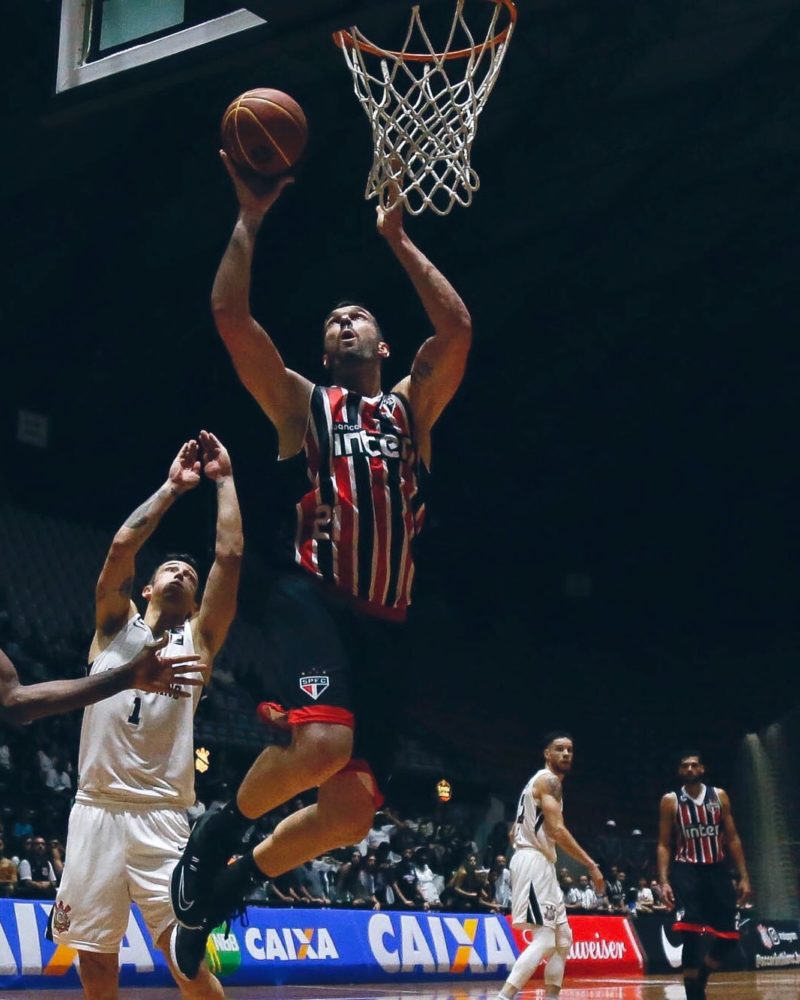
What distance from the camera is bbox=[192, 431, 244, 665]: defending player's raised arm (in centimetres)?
592

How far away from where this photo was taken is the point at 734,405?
913 inches

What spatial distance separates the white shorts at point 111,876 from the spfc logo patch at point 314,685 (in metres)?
1.47

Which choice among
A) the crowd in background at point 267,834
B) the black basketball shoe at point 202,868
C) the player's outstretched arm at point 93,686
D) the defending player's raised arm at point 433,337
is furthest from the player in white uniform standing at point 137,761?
the crowd in background at point 267,834

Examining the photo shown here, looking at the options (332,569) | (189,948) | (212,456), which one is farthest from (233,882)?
(212,456)

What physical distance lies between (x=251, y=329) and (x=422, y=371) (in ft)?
2.18

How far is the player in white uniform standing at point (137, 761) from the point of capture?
5535 millimetres

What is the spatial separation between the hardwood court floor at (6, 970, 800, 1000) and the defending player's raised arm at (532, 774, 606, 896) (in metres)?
1.82

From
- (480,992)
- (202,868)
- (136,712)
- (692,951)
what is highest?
(136,712)

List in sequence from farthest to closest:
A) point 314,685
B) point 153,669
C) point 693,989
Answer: point 693,989 → point 314,685 → point 153,669

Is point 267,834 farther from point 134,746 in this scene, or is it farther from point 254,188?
point 254,188

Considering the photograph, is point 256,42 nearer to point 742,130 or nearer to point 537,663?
point 742,130

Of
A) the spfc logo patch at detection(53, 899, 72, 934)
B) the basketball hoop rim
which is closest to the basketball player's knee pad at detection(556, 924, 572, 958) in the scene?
the spfc logo patch at detection(53, 899, 72, 934)

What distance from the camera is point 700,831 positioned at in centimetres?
996

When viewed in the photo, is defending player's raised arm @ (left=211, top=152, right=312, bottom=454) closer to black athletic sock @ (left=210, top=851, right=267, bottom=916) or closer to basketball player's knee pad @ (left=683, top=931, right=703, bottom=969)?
black athletic sock @ (left=210, top=851, right=267, bottom=916)
